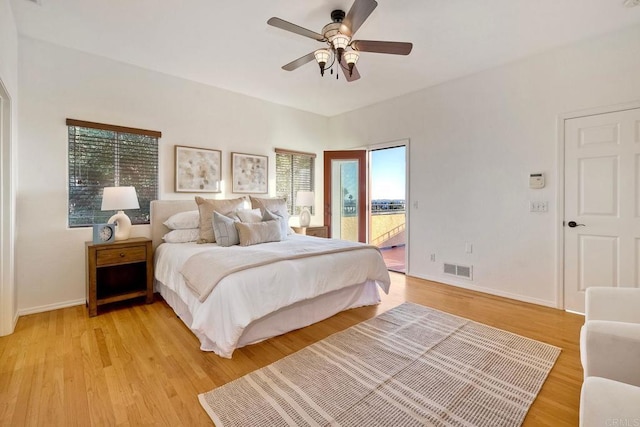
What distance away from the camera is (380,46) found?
2.31 meters

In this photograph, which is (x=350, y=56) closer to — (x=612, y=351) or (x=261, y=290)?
(x=261, y=290)

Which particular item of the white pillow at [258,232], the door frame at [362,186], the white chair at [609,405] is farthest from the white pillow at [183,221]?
the white chair at [609,405]

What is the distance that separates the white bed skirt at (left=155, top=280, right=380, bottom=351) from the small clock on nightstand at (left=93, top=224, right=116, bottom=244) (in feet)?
2.38

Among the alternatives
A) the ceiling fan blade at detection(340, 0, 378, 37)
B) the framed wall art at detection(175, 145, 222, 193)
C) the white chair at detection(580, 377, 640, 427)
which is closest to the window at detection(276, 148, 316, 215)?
the framed wall art at detection(175, 145, 222, 193)

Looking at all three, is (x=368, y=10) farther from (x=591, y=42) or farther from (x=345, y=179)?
(x=345, y=179)

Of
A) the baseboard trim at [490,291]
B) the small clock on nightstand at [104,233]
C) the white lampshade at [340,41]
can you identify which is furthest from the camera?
the baseboard trim at [490,291]

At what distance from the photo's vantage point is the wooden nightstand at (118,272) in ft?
9.43

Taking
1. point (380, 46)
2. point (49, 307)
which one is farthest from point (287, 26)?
point (49, 307)

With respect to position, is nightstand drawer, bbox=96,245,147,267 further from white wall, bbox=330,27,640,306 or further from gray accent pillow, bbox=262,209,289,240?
white wall, bbox=330,27,640,306

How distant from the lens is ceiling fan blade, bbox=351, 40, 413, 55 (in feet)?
7.43

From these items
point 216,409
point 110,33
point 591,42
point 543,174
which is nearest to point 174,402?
point 216,409

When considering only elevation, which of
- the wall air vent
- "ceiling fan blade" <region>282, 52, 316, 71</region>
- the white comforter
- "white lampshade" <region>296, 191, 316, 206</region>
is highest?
"ceiling fan blade" <region>282, 52, 316, 71</region>

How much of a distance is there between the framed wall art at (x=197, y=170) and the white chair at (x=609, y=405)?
13.3 ft

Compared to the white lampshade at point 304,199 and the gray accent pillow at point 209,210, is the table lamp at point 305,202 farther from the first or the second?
the gray accent pillow at point 209,210
